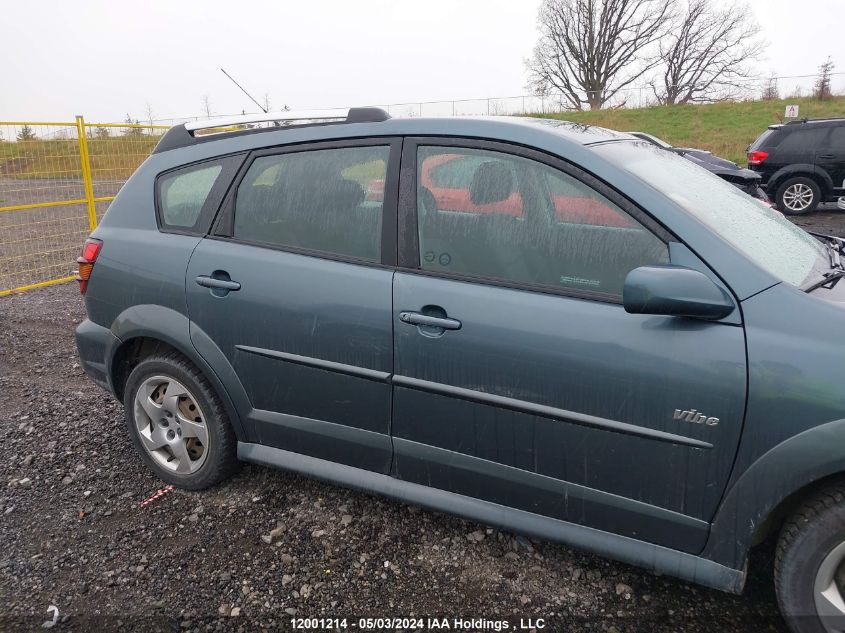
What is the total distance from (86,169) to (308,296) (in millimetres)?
6610

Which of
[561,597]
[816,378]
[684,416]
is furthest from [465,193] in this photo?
[561,597]

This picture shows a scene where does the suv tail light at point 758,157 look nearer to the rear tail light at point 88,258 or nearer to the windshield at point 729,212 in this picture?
the windshield at point 729,212

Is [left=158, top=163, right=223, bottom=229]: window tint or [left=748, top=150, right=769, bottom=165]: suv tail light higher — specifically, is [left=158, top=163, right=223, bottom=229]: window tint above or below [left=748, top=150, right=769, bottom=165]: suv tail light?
below

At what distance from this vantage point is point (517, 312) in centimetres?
212

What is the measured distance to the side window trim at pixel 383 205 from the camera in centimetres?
240

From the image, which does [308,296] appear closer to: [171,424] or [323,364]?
[323,364]

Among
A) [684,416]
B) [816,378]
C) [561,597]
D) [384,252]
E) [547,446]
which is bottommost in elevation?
[561,597]

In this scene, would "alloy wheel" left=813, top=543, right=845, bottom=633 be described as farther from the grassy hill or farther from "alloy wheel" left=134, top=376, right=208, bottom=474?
the grassy hill

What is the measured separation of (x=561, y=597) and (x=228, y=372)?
1638 mm

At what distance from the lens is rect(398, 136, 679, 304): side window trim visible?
2.04 meters

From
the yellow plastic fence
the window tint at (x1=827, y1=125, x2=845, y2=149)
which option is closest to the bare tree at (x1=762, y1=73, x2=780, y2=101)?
the window tint at (x1=827, y1=125, x2=845, y2=149)

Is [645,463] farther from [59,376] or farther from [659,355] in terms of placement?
[59,376]

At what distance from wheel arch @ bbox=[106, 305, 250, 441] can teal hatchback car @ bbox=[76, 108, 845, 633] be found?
0.04 feet

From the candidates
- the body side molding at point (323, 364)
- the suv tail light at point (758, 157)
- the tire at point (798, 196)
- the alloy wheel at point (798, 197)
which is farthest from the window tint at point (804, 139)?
the body side molding at point (323, 364)
